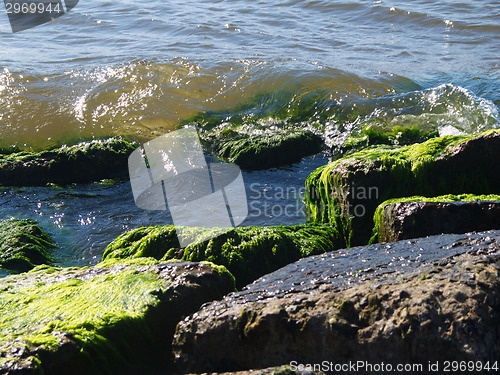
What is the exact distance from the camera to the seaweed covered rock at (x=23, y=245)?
4.59 meters

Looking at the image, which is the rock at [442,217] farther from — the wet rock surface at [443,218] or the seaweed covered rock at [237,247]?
the seaweed covered rock at [237,247]

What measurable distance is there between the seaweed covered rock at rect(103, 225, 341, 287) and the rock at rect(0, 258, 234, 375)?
0.52m

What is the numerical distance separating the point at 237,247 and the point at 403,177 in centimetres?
153

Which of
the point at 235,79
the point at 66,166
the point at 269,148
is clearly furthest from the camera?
the point at 235,79

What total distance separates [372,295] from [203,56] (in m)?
8.79

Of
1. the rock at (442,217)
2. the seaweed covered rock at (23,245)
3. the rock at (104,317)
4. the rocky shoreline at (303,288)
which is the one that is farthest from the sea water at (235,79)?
the rock at (442,217)

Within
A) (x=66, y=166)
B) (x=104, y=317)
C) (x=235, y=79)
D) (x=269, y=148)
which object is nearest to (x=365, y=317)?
(x=104, y=317)

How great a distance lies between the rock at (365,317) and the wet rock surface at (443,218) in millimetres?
587

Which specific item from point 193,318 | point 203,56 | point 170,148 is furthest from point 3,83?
point 193,318

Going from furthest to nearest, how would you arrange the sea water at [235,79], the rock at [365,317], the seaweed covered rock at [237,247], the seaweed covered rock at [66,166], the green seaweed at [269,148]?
the green seaweed at [269,148], the seaweed covered rock at [66,166], the sea water at [235,79], the seaweed covered rock at [237,247], the rock at [365,317]

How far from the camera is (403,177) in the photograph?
4.70 m

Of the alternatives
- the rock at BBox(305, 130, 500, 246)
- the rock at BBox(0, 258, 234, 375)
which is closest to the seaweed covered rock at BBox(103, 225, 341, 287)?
the rock at BBox(305, 130, 500, 246)

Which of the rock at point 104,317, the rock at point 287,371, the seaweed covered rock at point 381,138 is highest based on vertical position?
the rock at point 287,371

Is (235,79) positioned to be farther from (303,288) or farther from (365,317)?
(365,317)
